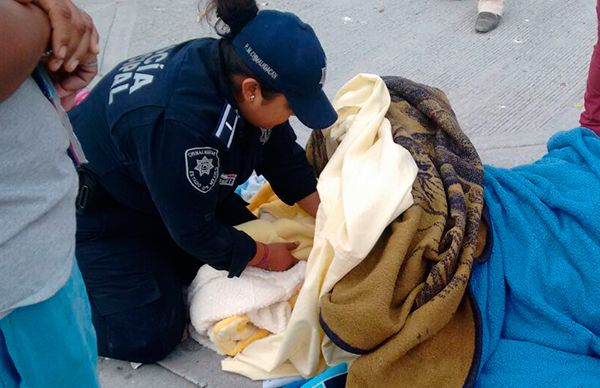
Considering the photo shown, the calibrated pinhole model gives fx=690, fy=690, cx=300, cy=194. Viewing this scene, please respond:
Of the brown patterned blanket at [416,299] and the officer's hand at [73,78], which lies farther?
the brown patterned blanket at [416,299]

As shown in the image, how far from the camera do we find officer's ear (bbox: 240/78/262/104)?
1.91 metres

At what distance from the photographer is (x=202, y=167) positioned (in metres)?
1.91

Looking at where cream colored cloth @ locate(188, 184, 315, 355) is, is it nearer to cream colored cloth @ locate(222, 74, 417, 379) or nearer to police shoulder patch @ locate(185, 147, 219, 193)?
cream colored cloth @ locate(222, 74, 417, 379)

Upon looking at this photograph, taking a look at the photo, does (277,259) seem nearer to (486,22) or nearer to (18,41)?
(18,41)

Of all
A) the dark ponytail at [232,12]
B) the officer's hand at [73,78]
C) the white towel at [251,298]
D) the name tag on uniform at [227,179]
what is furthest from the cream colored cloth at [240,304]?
the officer's hand at [73,78]

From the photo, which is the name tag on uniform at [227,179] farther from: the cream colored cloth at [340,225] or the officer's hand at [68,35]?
the officer's hand at [68,35]

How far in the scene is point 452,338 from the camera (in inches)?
73.8

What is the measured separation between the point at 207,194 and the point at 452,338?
0.79 m

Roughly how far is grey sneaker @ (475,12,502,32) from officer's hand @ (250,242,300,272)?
95.0 inches

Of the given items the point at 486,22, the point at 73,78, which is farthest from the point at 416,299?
the point at 486,22

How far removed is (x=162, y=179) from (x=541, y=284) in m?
1.12

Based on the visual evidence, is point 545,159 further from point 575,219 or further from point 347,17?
point 347,17

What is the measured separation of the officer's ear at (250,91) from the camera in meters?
1.91

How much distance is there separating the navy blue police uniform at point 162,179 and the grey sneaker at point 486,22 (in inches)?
84.5
